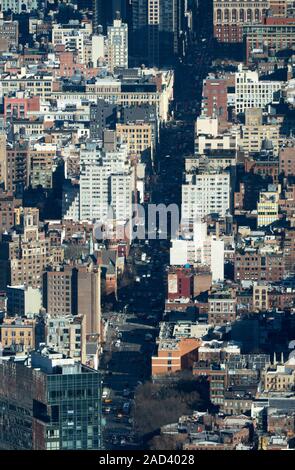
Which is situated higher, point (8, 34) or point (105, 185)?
point (8, 34)

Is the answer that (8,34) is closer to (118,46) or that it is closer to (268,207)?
(118,46)

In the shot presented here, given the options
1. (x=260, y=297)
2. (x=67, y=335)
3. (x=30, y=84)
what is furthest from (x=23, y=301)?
(x=30, y=84)

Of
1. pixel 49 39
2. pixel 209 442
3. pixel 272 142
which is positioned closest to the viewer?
pixel 209 442

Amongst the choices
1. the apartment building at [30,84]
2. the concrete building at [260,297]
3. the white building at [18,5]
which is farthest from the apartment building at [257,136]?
the white building at [18,5]

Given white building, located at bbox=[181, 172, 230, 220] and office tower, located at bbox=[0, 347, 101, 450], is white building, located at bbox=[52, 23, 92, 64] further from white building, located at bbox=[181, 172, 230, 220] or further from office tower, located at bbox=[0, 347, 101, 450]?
office tower, located at bbox=[0, 347, 101, 450]

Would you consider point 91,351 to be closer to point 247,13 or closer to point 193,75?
point 193,75

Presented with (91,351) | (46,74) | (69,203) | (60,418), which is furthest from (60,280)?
(46,74)

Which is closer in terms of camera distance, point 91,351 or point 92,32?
point 91,351
